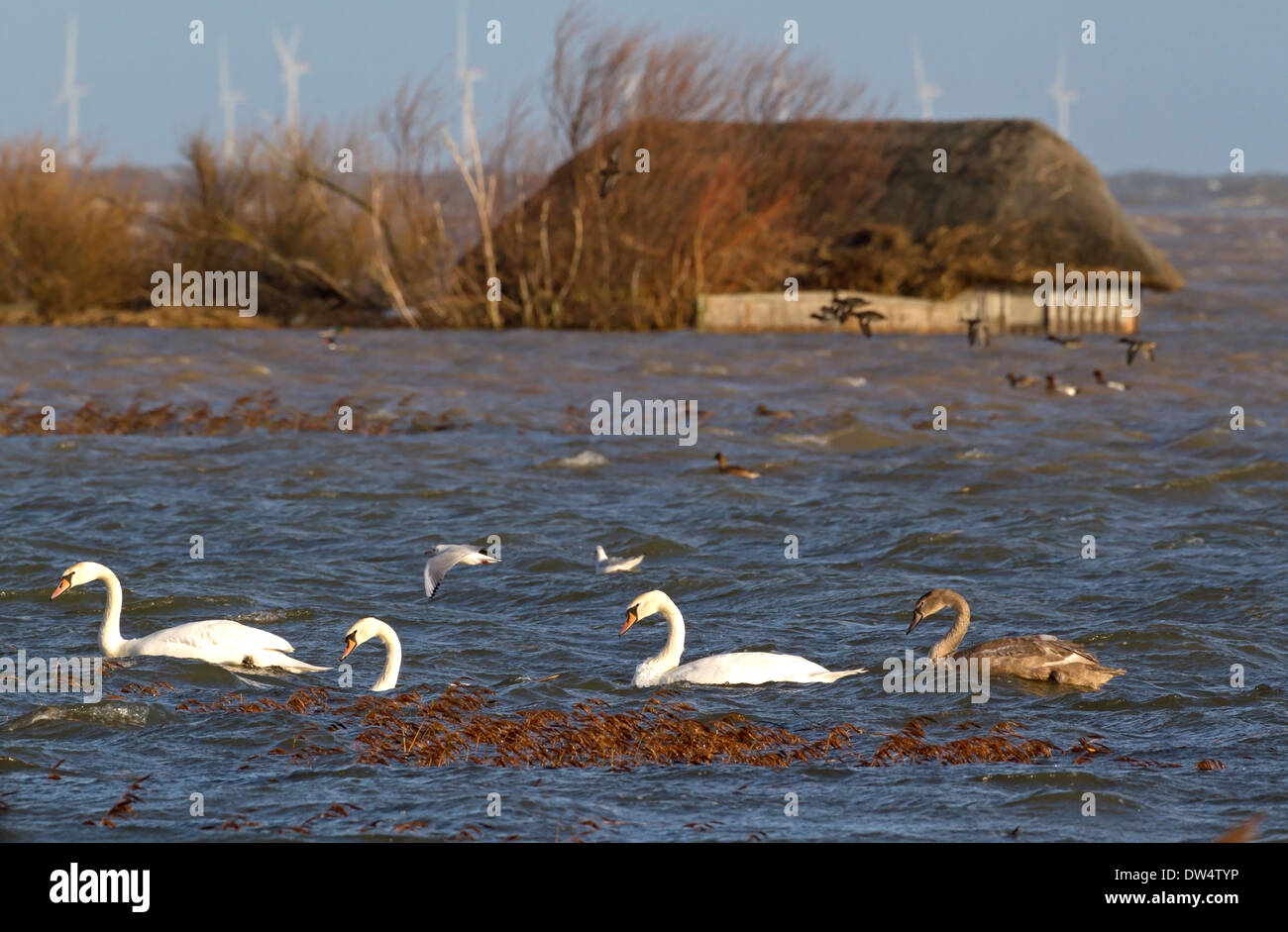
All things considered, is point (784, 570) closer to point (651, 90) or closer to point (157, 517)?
point (157, 517)

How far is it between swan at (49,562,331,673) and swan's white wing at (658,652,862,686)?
2.46 meters

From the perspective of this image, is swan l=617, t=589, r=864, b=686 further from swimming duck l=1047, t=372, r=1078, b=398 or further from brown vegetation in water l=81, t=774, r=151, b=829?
swimming duck l=1047, t=372, r=1078, b=398

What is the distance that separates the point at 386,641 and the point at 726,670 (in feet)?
7.11

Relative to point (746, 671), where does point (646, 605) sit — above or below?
above

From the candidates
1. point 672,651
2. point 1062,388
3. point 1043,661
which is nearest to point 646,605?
point 672,651

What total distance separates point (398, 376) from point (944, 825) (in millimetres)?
22583

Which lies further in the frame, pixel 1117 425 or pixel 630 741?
pixel 1117 425

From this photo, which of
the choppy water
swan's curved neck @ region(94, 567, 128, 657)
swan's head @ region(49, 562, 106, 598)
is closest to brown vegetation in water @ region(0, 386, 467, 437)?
the choppy water

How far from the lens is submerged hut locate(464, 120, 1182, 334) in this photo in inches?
1438

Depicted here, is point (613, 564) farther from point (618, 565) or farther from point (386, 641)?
point (386, 641)

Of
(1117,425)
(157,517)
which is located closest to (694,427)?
(1117,425)

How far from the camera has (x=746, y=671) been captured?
12.0m

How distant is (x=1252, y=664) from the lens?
13.0 meters
